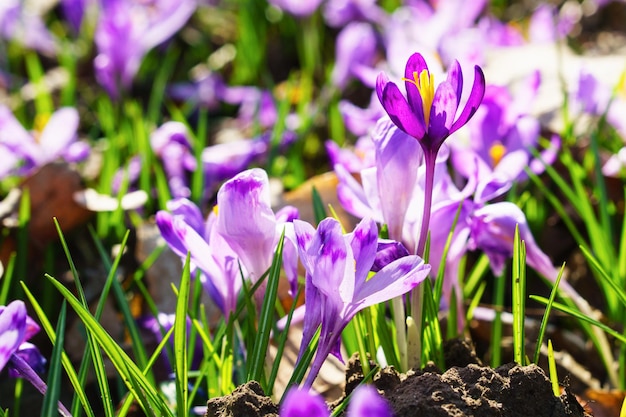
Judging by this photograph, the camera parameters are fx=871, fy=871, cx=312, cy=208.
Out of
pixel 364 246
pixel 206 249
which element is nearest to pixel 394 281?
pixel 364 246

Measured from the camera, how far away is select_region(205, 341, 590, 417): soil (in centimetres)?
97

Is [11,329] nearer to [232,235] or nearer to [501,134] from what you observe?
[232,235]

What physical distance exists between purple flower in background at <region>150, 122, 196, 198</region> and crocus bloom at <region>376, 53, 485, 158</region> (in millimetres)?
948

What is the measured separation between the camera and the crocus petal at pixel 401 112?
1045 millimetres

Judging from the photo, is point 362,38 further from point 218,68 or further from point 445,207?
point 445,207

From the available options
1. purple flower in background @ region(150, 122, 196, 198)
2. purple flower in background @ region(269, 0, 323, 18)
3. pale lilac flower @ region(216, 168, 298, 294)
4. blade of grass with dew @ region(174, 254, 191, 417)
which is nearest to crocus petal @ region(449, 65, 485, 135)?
pale lilac flower @ region(216, 168, 298, 294)

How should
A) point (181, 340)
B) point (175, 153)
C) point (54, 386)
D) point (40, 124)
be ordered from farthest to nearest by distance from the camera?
point (40, 124) → point (175, 153) → point (181, 340) → point (54, 386)

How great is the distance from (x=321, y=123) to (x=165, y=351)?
4.51ft

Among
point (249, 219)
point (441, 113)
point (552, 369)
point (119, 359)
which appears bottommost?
point (552, 369)

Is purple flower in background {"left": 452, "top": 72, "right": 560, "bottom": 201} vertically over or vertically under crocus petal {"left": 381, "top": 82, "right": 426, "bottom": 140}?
under

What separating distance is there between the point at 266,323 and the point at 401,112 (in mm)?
312

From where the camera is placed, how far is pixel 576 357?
1565mm

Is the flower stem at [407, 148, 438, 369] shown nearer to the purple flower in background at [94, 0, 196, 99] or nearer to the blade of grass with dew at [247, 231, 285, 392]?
the blade of grass with dew at [247, 231, 285, 392]

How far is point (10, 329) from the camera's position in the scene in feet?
3.36
